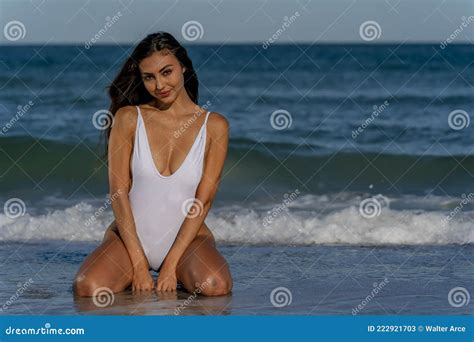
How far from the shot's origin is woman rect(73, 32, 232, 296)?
6758 mm

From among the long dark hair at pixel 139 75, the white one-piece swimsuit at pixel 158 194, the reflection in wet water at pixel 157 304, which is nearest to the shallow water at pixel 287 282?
the reflection in wet water at pixel 157 304

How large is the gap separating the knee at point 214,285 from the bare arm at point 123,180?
404 millimetres

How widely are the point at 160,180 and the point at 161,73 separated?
708 mm

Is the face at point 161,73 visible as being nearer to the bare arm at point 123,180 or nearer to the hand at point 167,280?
the bare arm at point 123,180

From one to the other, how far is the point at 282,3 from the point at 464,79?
12.8 ft

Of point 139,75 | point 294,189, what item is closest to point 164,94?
point 139,75

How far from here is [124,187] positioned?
6.86 m

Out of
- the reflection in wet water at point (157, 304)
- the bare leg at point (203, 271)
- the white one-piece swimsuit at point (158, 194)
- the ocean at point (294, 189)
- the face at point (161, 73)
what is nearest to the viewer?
the reflection in wet water at point (157, 304)

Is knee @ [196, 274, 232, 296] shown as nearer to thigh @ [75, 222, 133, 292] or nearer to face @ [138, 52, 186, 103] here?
thigh @ [75, 222, 133, 292]

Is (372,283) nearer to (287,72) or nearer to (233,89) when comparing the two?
(233,89)

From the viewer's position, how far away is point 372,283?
743 cm

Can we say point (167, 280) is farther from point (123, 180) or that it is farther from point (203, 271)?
point (123, 180)

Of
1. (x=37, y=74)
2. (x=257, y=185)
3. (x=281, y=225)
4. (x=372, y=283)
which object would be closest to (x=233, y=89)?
(x=37, y=74)

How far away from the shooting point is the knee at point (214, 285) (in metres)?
6.78
